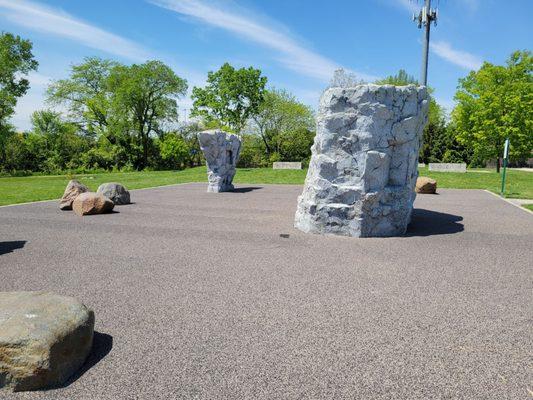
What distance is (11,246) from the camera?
7004mm

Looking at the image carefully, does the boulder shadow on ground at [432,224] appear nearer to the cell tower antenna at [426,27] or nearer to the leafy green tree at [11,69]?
the cell tower antenna at [426,27]

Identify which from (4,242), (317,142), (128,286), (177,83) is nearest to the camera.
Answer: (128,286)

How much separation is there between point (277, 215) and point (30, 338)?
8.17 metres

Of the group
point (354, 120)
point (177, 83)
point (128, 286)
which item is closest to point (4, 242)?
point (128, 286)

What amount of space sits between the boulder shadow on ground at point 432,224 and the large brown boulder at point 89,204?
8.15 m

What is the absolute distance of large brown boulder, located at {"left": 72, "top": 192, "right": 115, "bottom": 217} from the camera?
10492mm

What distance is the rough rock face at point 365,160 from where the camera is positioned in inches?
309

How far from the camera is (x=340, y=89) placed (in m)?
8.00

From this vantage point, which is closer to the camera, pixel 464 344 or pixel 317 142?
pixel 464 344

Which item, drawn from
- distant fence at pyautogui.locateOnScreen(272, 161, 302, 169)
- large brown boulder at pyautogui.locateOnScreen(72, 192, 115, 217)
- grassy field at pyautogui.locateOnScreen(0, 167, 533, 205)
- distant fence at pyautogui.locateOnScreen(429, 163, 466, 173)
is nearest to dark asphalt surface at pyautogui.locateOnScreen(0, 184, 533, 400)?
large brown boulder at pyautogui.locateOnScreen(72, 192, 115, 217)

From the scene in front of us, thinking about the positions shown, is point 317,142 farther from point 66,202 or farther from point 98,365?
point 66,202

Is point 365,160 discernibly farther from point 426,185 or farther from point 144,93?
point 144,93

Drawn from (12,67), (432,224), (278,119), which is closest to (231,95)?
(278,119)

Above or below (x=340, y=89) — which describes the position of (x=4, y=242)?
below
